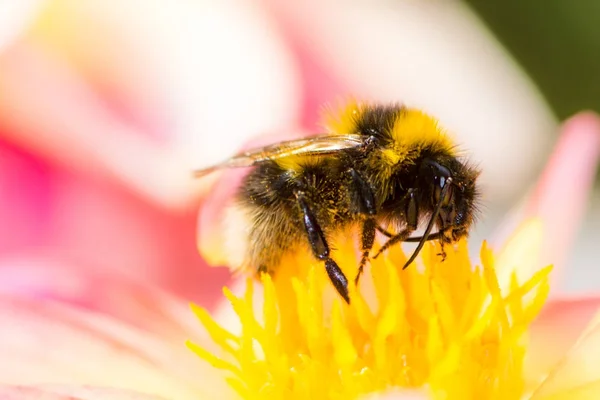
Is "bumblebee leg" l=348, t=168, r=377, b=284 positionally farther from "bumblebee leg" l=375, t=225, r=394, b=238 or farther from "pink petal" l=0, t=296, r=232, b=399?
"pink petal" l=0, t=296, r=232, b=399

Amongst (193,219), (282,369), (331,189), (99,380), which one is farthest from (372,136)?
(193,219)

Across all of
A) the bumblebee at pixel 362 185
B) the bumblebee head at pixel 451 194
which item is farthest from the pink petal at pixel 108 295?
the bumblebee head at pixel 451 194

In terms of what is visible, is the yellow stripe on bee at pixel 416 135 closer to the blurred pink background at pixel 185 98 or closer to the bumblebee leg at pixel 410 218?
the bumblebee leg at pixel 410 218

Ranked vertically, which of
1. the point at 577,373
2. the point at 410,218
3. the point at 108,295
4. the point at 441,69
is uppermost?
the point at 441,69

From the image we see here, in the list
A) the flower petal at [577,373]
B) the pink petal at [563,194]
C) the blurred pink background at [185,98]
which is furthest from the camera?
the blurred pink background at [185,98]

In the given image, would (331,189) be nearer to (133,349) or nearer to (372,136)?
(372,136)

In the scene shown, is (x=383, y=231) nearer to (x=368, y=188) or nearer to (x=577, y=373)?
(x=368, y=188)

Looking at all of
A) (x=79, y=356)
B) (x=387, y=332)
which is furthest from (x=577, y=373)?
(x=79, y=356)
